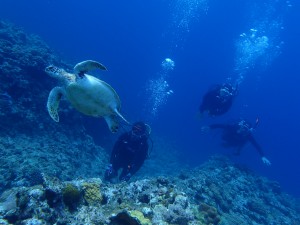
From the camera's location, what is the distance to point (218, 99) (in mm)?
11344

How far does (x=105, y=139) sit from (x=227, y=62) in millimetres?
131367

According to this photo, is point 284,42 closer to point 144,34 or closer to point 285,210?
point 144,34

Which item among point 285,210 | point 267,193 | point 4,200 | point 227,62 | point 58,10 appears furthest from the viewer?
point 227,62

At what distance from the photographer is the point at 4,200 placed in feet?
12.3

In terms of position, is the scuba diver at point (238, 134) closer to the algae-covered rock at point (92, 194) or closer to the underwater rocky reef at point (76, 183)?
the underwater rocky reef at point (76, 183)

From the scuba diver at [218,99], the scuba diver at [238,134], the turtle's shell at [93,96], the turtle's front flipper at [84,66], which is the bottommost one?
the turtle's shell at [93,96]

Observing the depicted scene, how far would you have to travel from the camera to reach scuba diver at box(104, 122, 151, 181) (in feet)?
26.5

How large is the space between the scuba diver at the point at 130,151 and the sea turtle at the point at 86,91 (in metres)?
2.89

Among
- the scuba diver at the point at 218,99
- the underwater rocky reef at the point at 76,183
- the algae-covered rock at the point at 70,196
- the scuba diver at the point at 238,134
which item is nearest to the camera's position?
the underwater rocky reef at the point at 76,183

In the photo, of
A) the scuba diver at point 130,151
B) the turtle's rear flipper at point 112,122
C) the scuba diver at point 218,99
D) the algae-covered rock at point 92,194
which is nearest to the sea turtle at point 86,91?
the turtle's rear flipper at point 112,122

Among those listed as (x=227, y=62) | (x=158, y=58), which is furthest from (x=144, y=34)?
(x=227, y=62)

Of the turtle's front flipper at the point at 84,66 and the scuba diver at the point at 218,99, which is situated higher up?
the scuba diver at the point at 218,99

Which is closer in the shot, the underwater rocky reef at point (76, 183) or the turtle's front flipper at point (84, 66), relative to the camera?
the underwater rocky reef at point (76, 183)

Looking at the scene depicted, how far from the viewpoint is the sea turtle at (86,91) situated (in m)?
4.77
